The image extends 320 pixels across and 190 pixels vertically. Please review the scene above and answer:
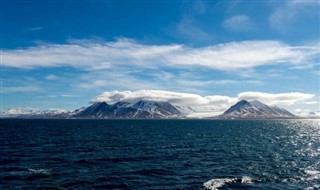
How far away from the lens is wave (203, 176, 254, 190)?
56.6 m

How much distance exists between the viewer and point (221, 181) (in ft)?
199

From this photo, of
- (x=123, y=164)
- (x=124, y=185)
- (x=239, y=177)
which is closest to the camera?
(x=124, y=185)

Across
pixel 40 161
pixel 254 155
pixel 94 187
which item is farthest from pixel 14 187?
pixel 254 155

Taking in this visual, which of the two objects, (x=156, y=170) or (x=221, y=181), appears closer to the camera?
(x=221, y=181)

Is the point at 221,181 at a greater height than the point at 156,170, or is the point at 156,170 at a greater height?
the point at 156,170

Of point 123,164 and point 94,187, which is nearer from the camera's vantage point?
point 94,187

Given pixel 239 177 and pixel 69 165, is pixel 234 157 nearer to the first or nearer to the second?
pixel 239 177

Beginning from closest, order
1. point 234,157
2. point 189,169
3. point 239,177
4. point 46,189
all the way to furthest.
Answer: point 46,189 → point 239,177 → point 189,169 → point 234,157

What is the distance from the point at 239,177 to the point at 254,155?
113 ft

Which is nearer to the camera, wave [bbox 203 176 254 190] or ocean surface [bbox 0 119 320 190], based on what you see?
wave [bbox 203 176 254 190]

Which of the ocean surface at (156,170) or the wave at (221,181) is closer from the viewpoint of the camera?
the wave at (221,181)

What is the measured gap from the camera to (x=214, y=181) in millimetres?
60625

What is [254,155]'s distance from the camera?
9619 centimetres

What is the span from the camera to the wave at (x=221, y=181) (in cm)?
5664
